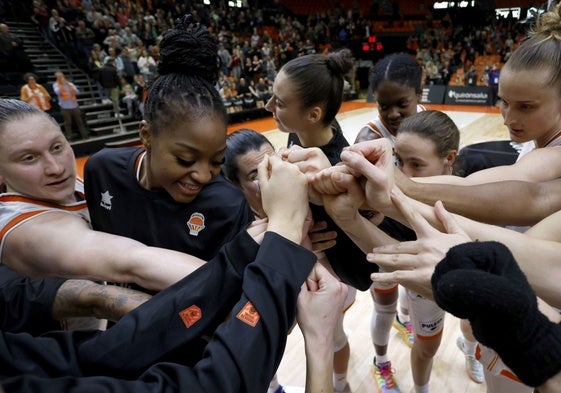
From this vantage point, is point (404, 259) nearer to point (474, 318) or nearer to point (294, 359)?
point (474, 318)

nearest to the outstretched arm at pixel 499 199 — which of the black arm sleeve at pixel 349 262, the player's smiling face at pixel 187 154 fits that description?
the black arm sleeve at pixel 349 262

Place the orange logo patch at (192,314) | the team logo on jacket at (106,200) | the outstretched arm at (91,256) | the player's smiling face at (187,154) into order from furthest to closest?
the team logo on jacket at (106,200), the player's smiling face at (187,154), the outstretched arm at (91,256), the orange logo patch at (192,314)

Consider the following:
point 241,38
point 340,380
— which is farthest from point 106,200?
point 241,38

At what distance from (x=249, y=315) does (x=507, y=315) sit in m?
0.43

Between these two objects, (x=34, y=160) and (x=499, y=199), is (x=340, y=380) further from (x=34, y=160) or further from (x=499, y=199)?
(x=34, y=160)

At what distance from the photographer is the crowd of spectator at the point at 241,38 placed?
9.55 meters

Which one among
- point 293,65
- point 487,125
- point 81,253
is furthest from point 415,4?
point 81,253

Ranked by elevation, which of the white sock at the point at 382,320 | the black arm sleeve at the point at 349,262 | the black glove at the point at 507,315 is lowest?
the white sock at the point at 382,320

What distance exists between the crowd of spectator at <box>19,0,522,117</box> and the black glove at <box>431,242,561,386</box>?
4294 mm

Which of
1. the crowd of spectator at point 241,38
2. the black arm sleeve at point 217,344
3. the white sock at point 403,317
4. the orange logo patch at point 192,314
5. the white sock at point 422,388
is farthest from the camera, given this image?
the crowd of spectator at point 241,38

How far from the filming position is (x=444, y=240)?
88 centimetres

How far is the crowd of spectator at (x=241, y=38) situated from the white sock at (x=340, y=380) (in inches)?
142

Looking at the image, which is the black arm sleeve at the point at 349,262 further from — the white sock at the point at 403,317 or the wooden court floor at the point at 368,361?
the white sock at the point at 403,317

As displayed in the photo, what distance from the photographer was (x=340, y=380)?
79.5 inches
